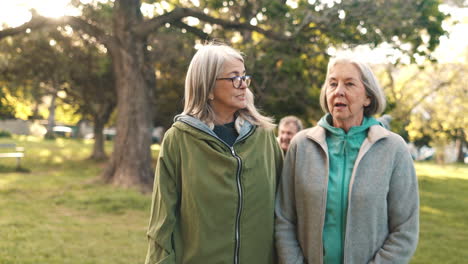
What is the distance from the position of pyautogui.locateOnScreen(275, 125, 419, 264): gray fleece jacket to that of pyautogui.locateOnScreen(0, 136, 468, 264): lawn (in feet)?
15.3

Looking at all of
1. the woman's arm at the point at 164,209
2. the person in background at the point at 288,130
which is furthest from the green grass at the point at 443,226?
the woman's arm at the point at 164,209

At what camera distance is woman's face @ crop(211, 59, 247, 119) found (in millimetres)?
2807

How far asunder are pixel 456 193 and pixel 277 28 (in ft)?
31.2

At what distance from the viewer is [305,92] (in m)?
16.4

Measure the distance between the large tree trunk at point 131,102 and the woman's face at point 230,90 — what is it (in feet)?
35.3

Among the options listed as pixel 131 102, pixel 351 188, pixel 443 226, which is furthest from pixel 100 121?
pixel 351 188

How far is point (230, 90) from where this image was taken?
2818mm

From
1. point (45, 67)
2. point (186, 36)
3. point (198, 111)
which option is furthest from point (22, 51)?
point (198, 111)

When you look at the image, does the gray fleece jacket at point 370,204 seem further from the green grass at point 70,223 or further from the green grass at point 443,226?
the green grass at point 443,226

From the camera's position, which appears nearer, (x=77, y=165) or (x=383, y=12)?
(x=383, y=12)

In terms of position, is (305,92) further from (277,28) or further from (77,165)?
(77,165)

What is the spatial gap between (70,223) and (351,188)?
7.87 metres

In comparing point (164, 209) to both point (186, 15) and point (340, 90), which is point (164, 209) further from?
point (186, 15)

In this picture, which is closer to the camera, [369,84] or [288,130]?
[369,84]
